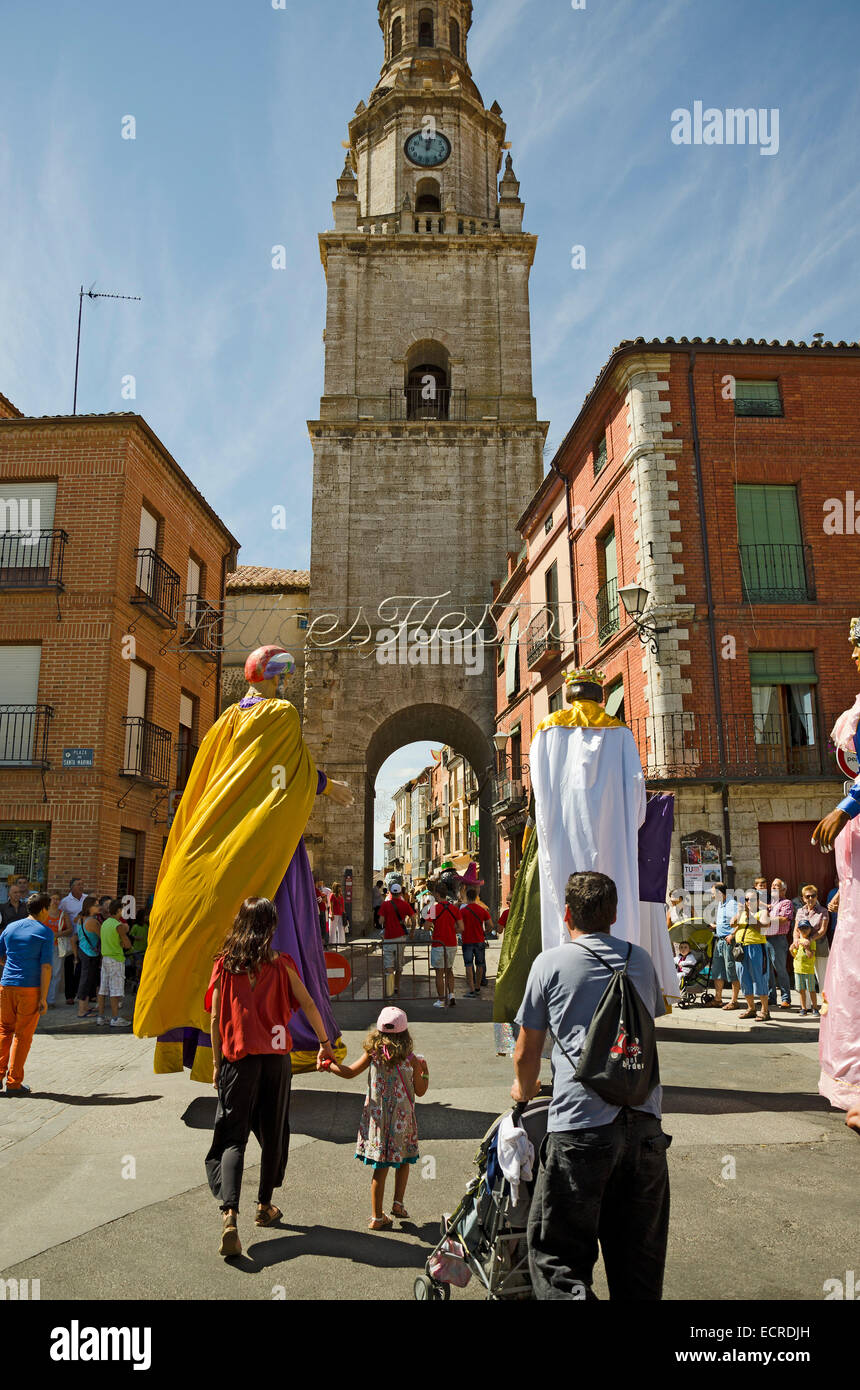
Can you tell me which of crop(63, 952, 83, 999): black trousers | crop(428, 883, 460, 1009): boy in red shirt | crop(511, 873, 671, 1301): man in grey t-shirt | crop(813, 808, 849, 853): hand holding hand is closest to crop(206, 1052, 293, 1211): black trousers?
crop(511, 873, 671, 1301): man in grey t-shirt

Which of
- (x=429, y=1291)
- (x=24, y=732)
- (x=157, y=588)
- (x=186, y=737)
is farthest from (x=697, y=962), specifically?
(x=186, y=737)

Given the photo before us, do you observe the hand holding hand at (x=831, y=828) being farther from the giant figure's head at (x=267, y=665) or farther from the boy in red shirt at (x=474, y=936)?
the boy in red shirt at (x=474, y=936)

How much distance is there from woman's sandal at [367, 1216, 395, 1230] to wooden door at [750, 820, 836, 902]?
13406 millimetres

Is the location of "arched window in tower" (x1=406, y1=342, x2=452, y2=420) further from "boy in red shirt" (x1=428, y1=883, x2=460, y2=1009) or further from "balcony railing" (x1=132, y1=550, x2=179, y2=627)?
"boy in red shirt" (x1=428, y1=883, x2=460, y2=1009)

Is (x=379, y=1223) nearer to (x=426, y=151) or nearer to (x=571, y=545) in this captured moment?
(x=571, y=545)

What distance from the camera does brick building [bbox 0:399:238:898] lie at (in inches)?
632

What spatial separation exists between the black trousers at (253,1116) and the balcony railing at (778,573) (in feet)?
49.2

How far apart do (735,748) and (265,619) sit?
18624mm

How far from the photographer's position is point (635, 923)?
5.00m

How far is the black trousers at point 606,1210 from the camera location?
2.67 m

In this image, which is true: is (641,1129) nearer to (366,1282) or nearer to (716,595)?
(366,1282)

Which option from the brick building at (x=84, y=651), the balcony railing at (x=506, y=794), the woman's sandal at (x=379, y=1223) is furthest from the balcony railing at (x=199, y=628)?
the woman's sandal at (x=379, y=1223)

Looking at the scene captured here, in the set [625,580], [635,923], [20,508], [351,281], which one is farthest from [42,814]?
[351,281]

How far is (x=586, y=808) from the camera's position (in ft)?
17.3
